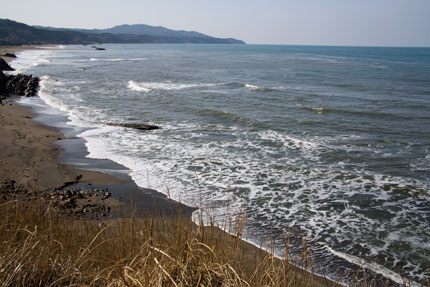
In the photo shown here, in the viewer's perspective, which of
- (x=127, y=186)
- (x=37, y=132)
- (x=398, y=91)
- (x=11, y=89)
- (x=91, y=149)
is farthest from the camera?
(x=398, y=91)

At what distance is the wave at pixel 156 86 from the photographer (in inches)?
1201

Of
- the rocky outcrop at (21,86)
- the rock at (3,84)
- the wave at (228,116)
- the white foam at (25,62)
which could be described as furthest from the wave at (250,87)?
the white foam at (25,62)

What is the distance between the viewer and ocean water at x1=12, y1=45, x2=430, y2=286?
7398 millimetres

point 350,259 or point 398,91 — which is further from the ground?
point 398,91

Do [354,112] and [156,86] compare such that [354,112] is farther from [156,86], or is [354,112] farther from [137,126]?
[156,86]

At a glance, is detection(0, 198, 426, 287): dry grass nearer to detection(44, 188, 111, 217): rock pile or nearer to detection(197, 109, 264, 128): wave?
detection(44, 188, 111, 217): rock pile

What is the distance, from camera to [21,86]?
88.7ft

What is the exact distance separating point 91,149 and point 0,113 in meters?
7.81

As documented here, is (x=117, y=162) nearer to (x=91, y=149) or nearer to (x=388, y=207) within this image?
(x=91, y=149)

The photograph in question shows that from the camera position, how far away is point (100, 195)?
29.5 ft

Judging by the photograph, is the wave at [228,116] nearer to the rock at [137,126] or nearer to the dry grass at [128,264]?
the rock at [137,126]

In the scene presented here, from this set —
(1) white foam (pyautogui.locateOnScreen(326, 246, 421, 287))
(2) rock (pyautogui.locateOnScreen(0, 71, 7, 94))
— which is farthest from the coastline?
(2) rock (pyautogui.locateOnScreen(0, 71, 7, 94))

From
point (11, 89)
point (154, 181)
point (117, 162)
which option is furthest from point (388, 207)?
point (11, 89)

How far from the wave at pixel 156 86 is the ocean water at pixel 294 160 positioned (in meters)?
2.82
